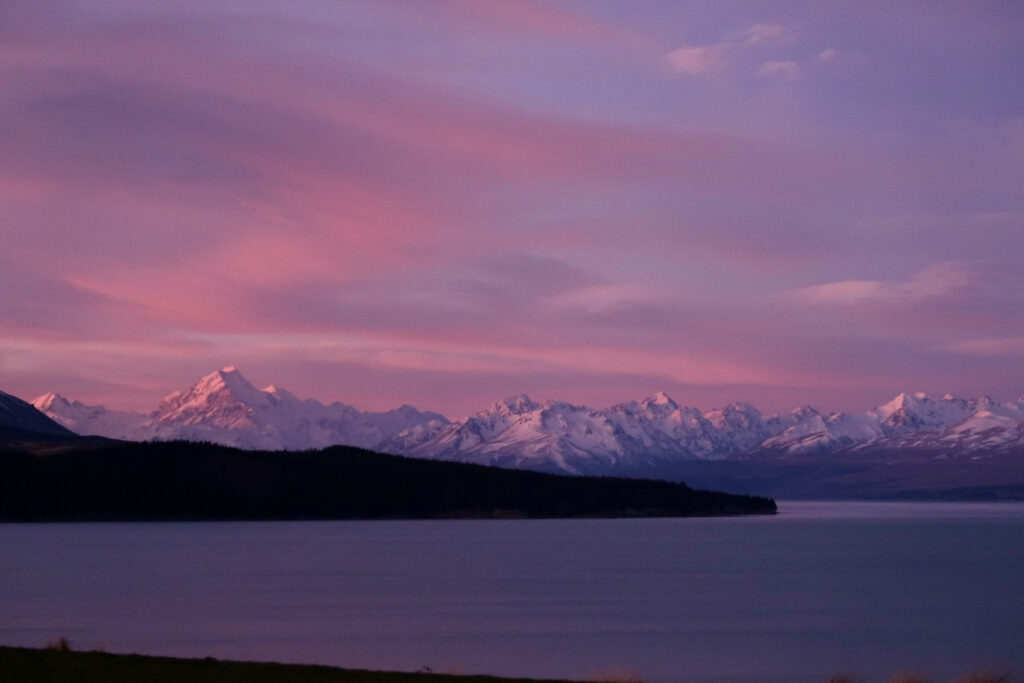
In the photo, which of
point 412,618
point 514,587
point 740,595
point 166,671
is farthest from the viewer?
point 514,587

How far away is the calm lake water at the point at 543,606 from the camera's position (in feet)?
161

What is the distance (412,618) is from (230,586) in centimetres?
2092

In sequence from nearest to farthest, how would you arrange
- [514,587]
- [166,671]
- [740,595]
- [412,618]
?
[166,671]
[412,618]
[740,595]
[514,587]

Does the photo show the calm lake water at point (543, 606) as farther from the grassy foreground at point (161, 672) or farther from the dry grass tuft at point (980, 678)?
the dry grass tuft at point (980, 678)

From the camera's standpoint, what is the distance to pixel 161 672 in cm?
3250

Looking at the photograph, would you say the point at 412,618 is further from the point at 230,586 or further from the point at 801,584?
the point at 801,584

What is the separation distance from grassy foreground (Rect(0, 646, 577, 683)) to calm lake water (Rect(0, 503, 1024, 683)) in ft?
15.2

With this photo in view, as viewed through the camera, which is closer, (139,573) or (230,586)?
(230,586)

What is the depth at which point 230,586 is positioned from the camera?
8012cm

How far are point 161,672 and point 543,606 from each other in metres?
38.7

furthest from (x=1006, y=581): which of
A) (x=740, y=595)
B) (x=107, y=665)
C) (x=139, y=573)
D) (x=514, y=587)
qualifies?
(x=107, y=665)

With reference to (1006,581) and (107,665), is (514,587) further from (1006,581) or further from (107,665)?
(107,665)

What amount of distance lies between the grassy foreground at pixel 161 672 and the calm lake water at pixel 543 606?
464 centimetres

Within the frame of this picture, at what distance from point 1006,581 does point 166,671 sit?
6874 centimetres
